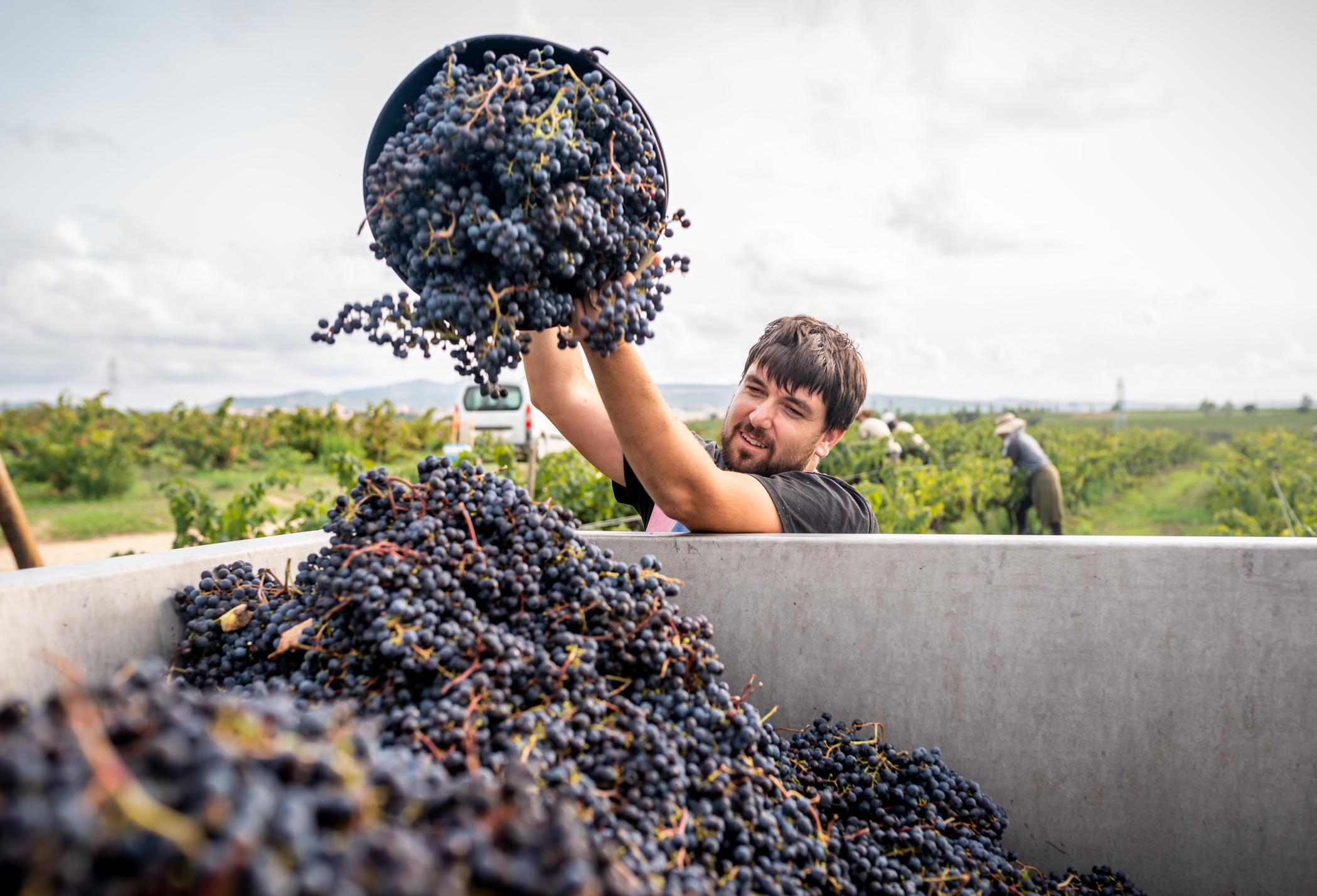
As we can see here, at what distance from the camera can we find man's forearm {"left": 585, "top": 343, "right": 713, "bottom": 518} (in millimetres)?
1842

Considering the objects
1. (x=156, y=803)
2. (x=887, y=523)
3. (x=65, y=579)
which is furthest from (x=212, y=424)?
(x=156, y=803)

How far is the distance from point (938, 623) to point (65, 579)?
1802 mm

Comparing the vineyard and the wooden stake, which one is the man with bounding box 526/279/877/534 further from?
the wooden stake

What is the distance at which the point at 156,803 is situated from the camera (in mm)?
535

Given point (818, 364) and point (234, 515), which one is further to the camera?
point (234, 515)

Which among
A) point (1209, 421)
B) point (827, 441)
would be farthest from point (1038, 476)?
point (1209, 421)

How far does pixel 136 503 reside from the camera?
11.7 metres

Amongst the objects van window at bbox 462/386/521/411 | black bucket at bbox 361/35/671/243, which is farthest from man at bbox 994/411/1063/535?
black bucket at bbox 361/35/671/243

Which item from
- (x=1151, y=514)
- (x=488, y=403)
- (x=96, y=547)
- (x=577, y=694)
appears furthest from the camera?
(x=488, y=403)

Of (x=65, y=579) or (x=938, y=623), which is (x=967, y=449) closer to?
(x=938, y=623)

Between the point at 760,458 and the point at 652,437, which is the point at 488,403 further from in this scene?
the point at 652,437

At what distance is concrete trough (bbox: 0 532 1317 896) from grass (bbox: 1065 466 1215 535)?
9694 millimetres

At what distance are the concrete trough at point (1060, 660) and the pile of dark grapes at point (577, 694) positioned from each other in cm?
14

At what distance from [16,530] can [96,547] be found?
21.9 ft
